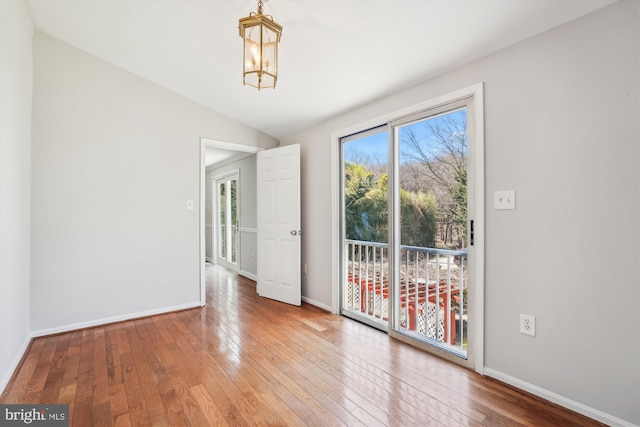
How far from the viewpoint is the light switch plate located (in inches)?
75.5

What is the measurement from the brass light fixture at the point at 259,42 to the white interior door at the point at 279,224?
6.59ft

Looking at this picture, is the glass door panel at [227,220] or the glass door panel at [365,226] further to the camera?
the glass door panel at [227,220]

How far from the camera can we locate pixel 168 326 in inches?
119

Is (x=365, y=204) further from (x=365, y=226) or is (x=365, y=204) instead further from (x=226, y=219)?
(x=226, y=219)

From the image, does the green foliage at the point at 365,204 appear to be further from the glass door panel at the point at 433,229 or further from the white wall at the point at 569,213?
the white wall at the point at 569,213

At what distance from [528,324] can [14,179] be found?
373 cm

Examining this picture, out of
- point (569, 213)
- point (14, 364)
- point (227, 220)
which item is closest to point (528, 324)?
point (569, 213)

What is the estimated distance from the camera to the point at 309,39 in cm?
226

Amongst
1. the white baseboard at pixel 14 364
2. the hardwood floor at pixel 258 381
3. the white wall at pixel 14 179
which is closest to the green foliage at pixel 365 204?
the hardwood floor at pixel 258 381

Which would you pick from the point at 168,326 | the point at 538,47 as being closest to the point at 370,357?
the point at 168,326

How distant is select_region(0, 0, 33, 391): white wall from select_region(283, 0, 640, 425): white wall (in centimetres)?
319

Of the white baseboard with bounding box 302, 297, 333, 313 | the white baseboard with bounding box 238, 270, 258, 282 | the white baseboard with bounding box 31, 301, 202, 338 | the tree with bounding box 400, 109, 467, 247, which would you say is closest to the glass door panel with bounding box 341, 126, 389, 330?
the white baseboard with bounding box 302, 297, 333, 313

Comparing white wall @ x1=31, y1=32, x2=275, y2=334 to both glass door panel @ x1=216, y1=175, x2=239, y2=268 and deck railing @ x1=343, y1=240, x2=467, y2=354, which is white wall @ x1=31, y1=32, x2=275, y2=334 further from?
glass door panel @ x1=216, y1=175, x2=239, y2=268

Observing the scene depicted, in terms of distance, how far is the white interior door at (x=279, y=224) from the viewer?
370 centimetres
